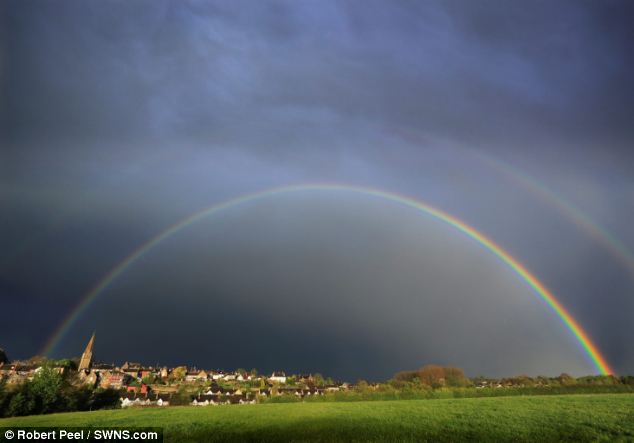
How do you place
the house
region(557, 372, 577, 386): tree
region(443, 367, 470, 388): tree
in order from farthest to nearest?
the house, region(443, 367, 470, 388): tree, region(557, 372, 577, 386): tree

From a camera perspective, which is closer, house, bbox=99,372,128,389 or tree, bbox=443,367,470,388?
tree, bbox=443,367,470,388

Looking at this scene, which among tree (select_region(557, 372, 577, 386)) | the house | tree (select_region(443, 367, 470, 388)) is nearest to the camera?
tree (select_region(557, 372, 577, 386))

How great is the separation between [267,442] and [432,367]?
518ft

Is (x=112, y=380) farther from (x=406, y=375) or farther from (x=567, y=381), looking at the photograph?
(x=567, y=381)

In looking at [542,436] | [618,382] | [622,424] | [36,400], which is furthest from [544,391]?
[36,400]

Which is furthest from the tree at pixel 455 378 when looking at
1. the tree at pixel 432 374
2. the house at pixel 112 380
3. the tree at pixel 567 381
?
the house at pixel 112 380

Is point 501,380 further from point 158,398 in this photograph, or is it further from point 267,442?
point 267,442

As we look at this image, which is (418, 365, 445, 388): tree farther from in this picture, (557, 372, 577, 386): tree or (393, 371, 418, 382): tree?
(557, 372, 577, 386): tree

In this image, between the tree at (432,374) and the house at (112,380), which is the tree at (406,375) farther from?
the house at (112,380)

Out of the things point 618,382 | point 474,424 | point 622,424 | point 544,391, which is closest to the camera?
point 622,424

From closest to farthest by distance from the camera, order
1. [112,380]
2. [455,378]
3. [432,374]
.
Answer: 1. [455,378]
2. [432,374]
3. [112,380]

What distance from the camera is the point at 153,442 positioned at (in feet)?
67.7

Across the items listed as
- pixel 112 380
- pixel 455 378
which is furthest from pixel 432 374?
pixel 112 380

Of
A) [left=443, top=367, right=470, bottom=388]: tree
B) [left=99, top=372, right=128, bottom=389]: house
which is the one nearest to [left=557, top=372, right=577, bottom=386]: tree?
[left=443, top=367, right=470, bottom=388]: tree
